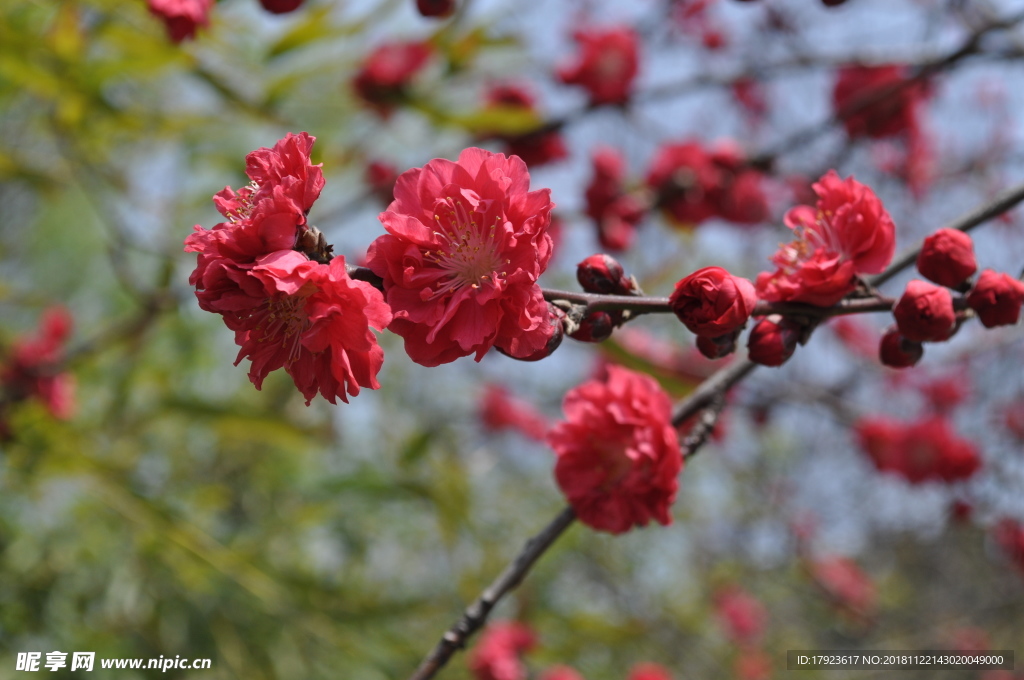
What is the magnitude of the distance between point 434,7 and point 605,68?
5.17ft

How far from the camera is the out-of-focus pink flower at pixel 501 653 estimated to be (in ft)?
7.93

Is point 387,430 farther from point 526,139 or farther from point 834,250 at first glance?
point 834,250

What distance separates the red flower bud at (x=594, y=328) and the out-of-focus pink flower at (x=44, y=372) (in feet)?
7.54

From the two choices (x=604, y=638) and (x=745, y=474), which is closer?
(x=604, y=638)

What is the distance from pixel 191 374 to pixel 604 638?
2.50 meters

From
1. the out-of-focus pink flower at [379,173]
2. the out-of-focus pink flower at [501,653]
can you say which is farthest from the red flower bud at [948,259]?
the out-of-focus pink flower at [379,173]

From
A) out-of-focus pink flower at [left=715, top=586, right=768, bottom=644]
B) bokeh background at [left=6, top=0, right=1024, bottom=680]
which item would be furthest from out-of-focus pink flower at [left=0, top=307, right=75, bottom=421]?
out-of-focus pink flower at [left=715, top=586, right=768, bottom=644]

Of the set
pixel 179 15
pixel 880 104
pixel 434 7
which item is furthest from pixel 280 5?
pixel 880 104

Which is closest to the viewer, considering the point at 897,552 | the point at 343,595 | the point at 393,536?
the point at 343,595

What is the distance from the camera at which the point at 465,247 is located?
98cm

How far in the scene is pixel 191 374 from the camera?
13.2ft

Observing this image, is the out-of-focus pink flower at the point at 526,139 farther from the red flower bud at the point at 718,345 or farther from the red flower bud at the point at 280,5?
the red flower bud at the point at 718,345

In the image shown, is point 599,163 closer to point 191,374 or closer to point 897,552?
point 191,374

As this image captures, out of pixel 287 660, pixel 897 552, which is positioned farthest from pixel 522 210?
pixel 897 552
